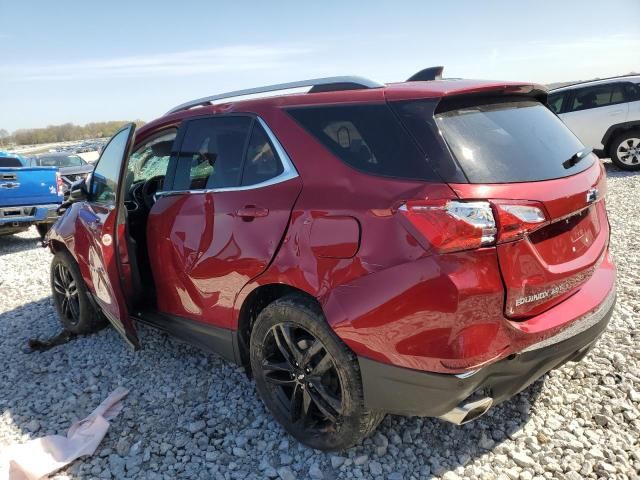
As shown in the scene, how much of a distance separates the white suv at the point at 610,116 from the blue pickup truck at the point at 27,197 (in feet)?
31.0

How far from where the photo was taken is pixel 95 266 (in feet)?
11.6

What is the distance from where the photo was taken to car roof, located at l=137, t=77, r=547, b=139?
2189 mm

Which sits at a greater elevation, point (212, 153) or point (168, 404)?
point (212, 153)

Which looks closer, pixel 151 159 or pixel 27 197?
pixel 151 159

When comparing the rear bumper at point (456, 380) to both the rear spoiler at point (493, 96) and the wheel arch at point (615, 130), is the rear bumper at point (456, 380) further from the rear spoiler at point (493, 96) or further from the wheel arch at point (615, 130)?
the wheel arch at point (615, 130)

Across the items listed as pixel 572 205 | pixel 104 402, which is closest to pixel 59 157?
pixel 104 402

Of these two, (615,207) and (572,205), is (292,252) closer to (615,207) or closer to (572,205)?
(572,205)

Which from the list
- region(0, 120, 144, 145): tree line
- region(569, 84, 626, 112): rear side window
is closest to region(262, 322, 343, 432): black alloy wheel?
region(569, 84, 626, 112): rear side window

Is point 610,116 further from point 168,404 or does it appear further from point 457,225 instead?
point 168,404

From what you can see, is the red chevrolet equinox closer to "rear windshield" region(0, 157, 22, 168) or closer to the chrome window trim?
the chrome window trim

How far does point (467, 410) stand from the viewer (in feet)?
6.63

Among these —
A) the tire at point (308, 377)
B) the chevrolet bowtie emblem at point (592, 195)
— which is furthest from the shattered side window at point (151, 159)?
the chevrolet bowtie emblem at point (592, 195)

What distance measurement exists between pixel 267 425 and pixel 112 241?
1556 mm

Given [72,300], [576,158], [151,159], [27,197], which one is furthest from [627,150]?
[27,197]
